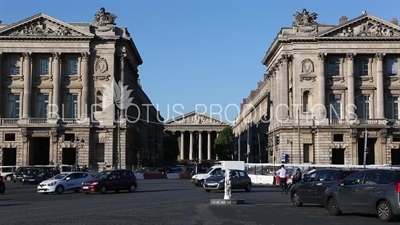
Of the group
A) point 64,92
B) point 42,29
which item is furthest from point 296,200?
point 42,29

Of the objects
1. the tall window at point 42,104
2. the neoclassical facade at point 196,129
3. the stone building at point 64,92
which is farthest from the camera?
the neoclassical facade at point 196,129

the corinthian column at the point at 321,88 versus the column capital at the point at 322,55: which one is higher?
the column capital at the point at 322,55

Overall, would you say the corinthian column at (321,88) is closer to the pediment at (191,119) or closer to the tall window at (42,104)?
the tall window at (42,104)

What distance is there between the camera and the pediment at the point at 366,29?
262ft

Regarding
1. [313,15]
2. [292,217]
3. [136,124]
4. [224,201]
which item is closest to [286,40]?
[313,15]

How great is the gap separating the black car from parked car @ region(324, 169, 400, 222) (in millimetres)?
Answer: 2991

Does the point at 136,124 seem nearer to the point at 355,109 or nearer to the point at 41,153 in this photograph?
the point at 41,153

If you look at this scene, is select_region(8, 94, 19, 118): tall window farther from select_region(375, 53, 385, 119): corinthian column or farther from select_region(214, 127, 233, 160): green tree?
select_region(214, 127, 233, 160): green tree

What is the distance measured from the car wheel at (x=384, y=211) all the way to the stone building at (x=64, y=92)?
59936 mm

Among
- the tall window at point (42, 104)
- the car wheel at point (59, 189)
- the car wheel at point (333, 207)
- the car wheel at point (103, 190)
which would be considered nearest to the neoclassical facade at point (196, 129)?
the tall window at point (42, 104)

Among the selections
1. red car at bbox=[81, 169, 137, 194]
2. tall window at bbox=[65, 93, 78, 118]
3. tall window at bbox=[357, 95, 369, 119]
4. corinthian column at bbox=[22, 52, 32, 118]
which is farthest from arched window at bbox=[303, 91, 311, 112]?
red car at bbox=[81, 169, 137, 194]

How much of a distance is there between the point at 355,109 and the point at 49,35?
131ft

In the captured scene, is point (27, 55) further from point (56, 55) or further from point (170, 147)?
point (170, 147)

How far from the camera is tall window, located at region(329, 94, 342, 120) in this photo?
265 feet
